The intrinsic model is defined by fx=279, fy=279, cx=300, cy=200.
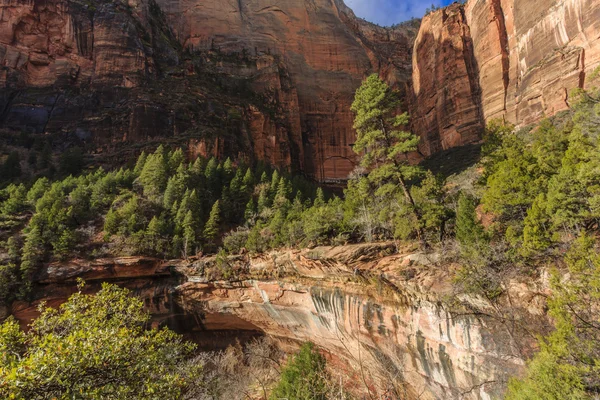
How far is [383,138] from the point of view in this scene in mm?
15172

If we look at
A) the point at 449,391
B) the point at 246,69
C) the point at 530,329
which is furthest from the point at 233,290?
the point at 246,69

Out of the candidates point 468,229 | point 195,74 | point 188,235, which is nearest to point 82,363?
point 468,229

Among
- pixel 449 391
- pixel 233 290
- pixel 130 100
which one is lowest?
pixel 449 391

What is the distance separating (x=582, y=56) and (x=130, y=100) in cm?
7088

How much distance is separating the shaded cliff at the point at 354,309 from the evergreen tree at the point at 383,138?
3391 millimetres

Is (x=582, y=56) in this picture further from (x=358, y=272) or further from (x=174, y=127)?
(x=174, y=127)

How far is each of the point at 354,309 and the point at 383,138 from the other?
9992 mm

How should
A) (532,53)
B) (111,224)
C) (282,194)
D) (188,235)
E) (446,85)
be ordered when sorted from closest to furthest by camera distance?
(188,235) → (111,224) → (282,194) → (532,53) → (446,85)

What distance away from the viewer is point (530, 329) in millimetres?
9711

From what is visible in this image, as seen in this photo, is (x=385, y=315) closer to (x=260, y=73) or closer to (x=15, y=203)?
(x=15, y=203)

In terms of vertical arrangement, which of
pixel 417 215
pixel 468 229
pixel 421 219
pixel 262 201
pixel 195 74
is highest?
pixel 195 74

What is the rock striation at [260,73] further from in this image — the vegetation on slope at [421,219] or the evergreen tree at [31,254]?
the evergreen tree at [31,254]

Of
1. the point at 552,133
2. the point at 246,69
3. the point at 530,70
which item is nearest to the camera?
the point at 552,133

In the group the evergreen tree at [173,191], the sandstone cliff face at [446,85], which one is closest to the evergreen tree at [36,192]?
the evergreen tree at [173,191]
